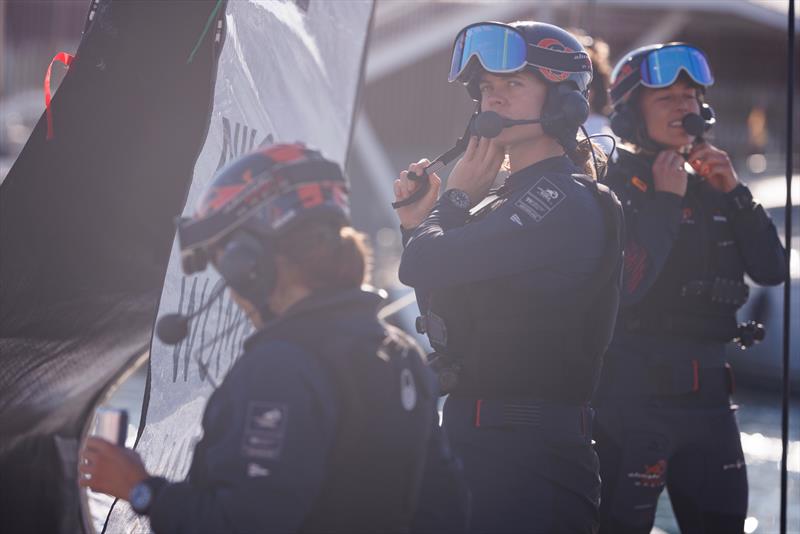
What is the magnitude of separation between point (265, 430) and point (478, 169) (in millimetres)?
1318

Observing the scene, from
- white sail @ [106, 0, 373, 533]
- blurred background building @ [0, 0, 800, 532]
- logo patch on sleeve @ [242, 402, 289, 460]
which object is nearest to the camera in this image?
logo patch on sleeve @ [242, 402, 289, 460]

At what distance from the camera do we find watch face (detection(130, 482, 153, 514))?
7.35 ft

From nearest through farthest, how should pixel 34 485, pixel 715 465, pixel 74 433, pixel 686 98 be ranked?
1. pixel 34 485
2. pixel 74 433
3. pixel 715 465
4. pixel 686 98

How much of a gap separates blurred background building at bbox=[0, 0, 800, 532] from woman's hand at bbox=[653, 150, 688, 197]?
19107 mm

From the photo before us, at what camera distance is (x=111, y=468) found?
2.33m

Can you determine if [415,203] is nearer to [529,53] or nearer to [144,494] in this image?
[529,53]

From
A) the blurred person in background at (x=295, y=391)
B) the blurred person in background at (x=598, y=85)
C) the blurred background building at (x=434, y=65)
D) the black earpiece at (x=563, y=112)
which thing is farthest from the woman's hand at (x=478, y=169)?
the blurred background building at (x=434, y=65)

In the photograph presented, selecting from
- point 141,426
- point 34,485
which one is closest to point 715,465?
point 141,426

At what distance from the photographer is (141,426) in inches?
135

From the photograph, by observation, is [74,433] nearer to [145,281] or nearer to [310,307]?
[145,281]

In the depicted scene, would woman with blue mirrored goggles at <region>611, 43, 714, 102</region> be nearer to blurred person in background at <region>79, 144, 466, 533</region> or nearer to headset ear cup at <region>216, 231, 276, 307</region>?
blurred person in background at <region>79, 144, 466, 533</region>

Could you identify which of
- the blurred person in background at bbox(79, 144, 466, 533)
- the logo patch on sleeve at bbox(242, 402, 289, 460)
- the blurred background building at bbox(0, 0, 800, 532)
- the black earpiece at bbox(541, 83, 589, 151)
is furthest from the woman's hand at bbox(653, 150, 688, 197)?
the blurred background building at bbox(0, 0, 800, 532)

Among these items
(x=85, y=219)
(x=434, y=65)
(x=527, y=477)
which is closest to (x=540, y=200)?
(x=527, y=477)

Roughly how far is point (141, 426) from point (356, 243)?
4.41 feet
